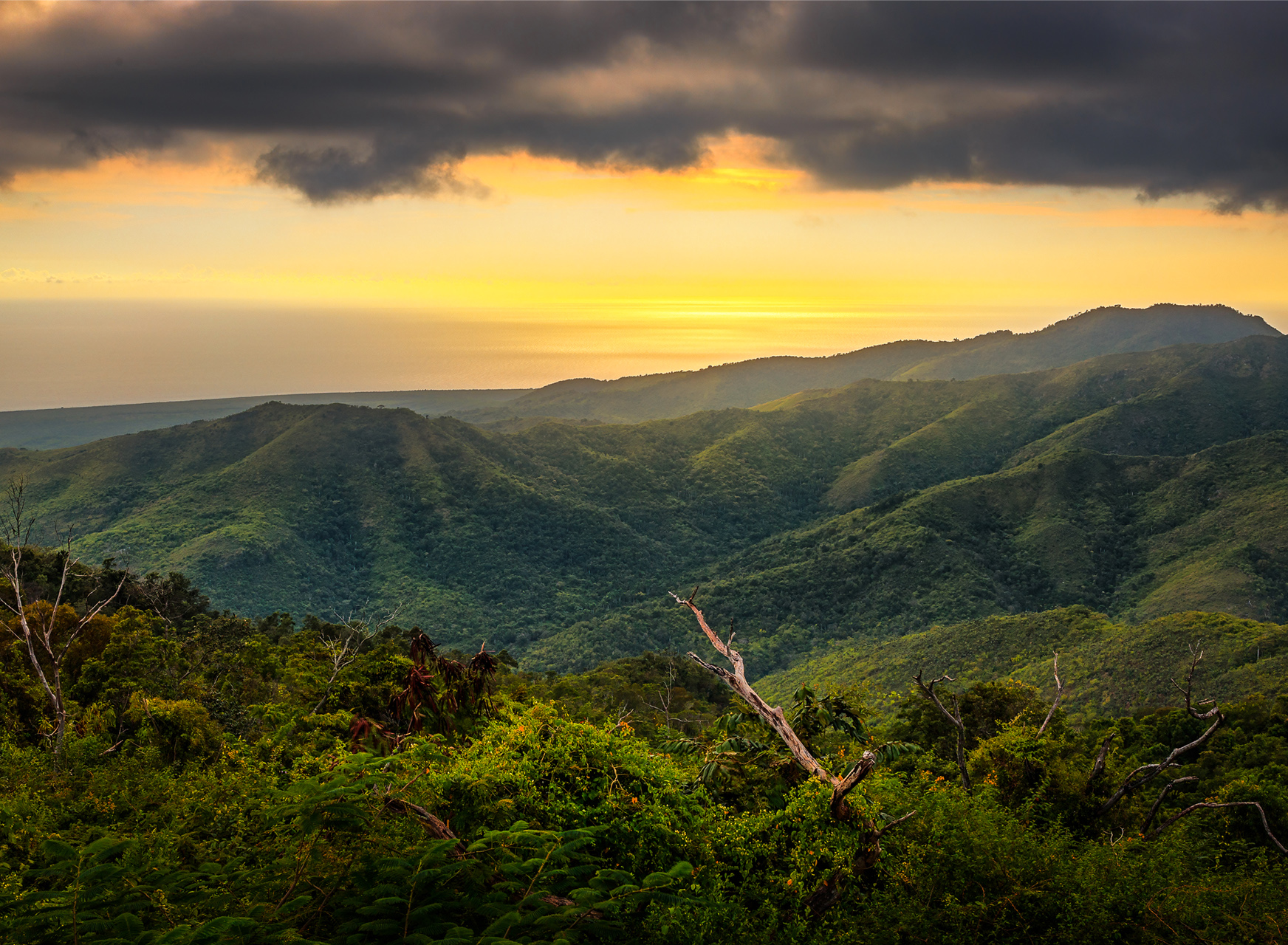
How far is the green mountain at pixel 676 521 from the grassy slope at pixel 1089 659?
19.0m

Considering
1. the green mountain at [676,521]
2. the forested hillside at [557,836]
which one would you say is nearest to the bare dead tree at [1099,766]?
the forested hillside at [557,836]

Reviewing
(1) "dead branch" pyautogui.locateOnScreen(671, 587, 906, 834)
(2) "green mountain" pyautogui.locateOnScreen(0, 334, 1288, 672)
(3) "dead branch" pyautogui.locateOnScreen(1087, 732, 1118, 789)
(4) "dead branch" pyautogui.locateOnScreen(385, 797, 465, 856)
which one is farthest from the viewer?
(2) "green mountain" pyautogui.locateOnScreen(0, 334, 1288, 672)

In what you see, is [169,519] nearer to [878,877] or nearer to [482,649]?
[482,649]

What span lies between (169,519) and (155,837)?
115 m

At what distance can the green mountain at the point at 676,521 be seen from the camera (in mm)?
98188

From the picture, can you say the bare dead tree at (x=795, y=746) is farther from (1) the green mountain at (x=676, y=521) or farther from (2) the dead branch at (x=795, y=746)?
(1) the green mountain at (x=676, y=521)

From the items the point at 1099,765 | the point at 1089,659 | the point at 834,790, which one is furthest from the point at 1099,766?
the point at 1089,659

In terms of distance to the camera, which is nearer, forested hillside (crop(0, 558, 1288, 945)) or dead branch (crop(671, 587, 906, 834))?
forested hillside (crop(0, 558, 1288, 945))

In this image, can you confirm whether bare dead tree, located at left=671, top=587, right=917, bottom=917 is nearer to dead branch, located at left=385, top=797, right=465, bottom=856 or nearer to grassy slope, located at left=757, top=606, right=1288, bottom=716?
dead branch, located at left=385, top=797, right=465, bottom=856

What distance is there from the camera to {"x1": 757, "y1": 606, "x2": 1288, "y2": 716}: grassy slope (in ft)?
172

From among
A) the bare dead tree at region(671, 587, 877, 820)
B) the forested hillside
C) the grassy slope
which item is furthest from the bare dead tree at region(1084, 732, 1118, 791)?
the grassy slope

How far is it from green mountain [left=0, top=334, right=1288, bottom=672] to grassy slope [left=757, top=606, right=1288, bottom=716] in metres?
19.0

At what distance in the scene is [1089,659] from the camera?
61562mm

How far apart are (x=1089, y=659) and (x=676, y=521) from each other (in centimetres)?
9233
